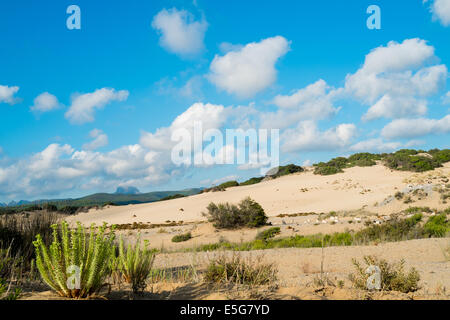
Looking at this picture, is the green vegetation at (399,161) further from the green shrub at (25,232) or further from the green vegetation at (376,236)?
the green shrub at (25,232)

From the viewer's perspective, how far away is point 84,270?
3.49m

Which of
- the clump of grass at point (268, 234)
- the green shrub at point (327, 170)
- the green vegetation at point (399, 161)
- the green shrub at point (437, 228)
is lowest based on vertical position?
the clump of grass at point (268, 234)

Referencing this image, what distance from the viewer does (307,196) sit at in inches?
1303

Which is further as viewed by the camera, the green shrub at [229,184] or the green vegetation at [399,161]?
the green shrub at [229,184]

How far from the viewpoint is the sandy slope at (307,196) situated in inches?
1142

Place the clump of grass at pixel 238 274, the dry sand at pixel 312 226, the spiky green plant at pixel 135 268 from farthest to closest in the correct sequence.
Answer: the clump of grass at pixel 238 274 < the dry sand at pixel 312 226 < the spiky green plant at pixel 135 268

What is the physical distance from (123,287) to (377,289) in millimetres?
3404

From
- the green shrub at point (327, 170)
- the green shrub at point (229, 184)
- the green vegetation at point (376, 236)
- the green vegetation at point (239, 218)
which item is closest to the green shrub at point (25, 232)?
the green vegetation at point (376, 236)

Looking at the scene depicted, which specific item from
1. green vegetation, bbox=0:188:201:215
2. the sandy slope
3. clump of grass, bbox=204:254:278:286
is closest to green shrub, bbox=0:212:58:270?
green vegetation, bbox=0:188:201:215

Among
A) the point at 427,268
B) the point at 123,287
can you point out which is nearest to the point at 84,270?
the point at 123,287

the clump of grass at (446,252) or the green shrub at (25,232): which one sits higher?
the green shrub at (25,232)

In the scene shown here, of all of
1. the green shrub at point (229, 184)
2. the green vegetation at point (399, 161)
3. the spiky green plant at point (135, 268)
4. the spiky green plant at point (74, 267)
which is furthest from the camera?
the green shrub at point (229, 184)
